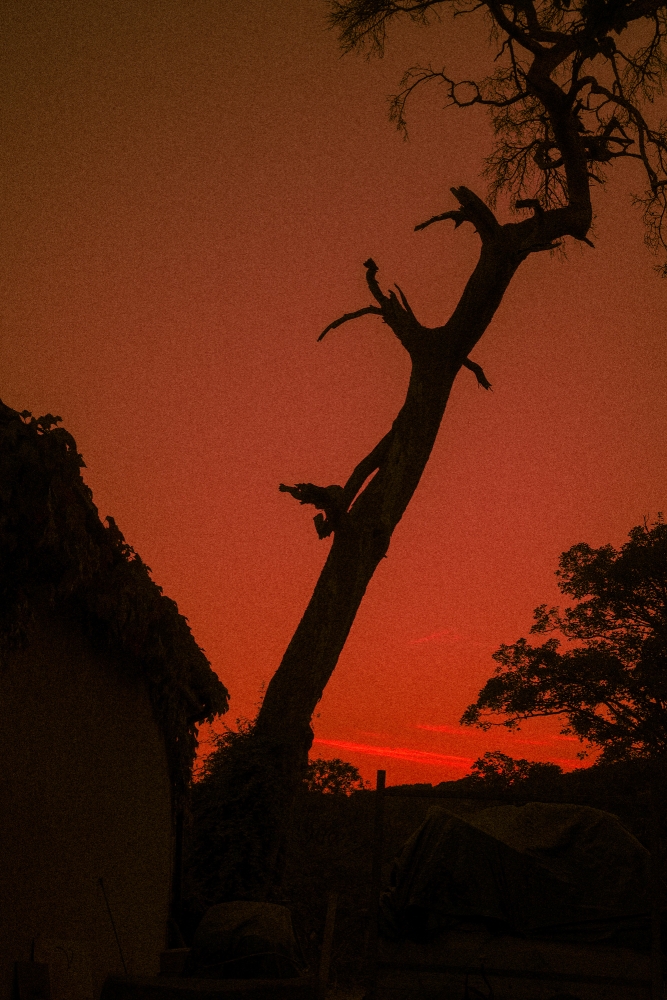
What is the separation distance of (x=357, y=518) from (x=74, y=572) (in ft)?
34.0

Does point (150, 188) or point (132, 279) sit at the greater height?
point (150, 188)

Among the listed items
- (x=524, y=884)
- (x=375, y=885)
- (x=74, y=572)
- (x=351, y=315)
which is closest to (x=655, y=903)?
(x=375, y=885)

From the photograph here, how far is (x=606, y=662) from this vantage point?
2222 centimetres

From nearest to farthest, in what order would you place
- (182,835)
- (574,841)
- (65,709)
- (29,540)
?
1. (29,540)
2. (65,709)
3. (182,835)
4. (574,841)

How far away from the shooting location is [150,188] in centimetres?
1587

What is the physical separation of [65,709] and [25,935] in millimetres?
1337

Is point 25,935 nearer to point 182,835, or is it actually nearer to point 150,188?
point 182,835

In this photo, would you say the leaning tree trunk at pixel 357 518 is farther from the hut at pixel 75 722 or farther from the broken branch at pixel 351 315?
the hut at pixel 75 722

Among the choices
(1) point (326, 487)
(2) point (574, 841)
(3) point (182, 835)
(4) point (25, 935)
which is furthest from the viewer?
(1) point (326, 487)

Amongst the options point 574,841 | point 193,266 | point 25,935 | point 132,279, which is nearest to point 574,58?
point 193,266

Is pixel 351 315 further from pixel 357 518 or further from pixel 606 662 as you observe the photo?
pixel 606 662

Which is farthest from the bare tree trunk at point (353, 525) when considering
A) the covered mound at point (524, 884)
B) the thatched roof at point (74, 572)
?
the thatched roof at point (74, 572)

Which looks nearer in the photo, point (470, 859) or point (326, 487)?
point (470, 859)

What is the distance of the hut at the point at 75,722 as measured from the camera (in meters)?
5.14
